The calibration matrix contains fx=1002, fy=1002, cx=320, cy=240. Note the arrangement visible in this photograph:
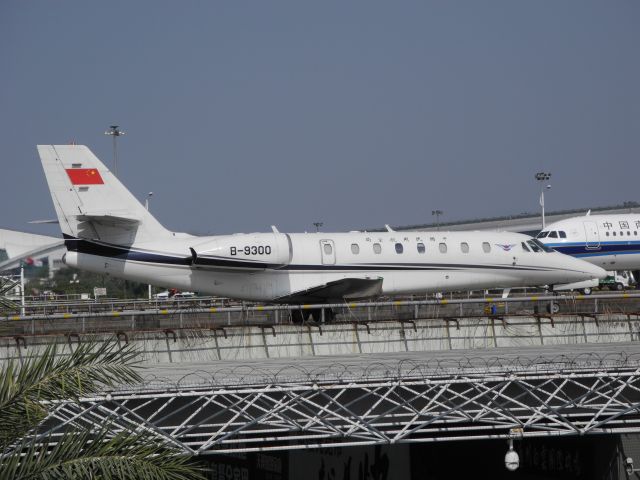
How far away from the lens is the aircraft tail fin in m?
33.9

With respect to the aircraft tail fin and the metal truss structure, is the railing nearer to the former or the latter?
the aircraft tail fin

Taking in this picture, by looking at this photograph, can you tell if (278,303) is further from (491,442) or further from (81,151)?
(491,442)

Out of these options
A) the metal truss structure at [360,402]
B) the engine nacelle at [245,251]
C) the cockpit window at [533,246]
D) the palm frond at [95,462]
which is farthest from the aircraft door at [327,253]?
the palm frond at [95,462]

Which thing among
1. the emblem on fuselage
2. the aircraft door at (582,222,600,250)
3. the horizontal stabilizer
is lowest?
the emblem on fuselage

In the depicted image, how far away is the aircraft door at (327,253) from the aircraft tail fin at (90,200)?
5.56 meters

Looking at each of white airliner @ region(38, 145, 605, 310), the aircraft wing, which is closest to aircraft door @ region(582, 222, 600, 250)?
white airliner @ region(38, 145, 605, 310)

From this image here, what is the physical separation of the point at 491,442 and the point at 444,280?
10.8m

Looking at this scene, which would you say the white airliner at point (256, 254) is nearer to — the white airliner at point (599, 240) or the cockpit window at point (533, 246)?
the cockpit window at point (533, 246)

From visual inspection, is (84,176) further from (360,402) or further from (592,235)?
(592,235)

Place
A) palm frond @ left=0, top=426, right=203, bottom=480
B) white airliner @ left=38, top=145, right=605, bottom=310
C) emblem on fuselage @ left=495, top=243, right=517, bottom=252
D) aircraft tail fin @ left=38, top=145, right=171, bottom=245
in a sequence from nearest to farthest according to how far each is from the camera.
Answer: palm frond @ left=0, top=426, right=203, bottom=480, aircraft tail fin @ left=38, top=145, right=171, bottom=245, white airliner @ left=38, top=145, right=605, bottom=310, emblem on fuselage @ left=495, top=243, right=517, bottom=252

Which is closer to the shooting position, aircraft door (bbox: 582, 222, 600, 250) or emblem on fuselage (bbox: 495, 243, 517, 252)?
emblem on fuselage (bbox: 495, 243, 517, 252)

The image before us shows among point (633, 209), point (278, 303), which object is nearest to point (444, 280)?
point (278, 303)

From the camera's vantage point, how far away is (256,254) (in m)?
34.9

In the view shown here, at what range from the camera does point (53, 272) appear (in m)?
89.8
